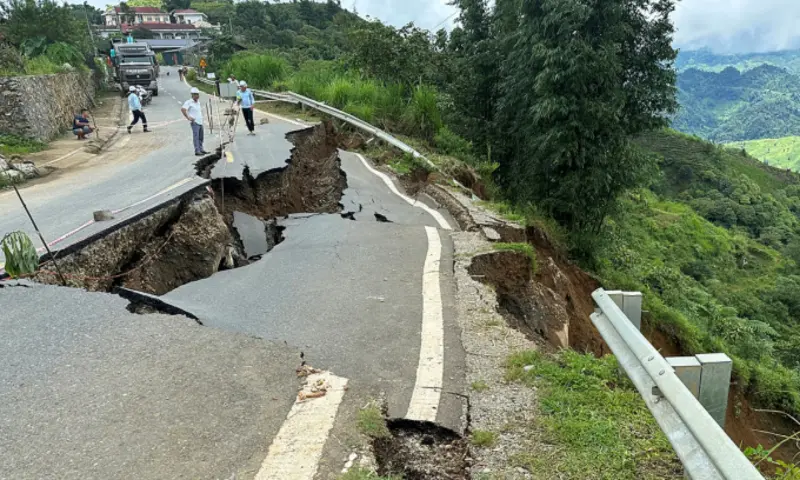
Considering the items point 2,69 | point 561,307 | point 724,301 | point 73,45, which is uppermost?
point 73,45

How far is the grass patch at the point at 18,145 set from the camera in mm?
14383

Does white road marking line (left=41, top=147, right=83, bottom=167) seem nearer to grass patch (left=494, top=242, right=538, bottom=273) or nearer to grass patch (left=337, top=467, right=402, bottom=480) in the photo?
grass patch (left=494, top=242, right=538, bottom=273)

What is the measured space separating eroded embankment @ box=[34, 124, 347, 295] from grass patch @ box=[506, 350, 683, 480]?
13.8 ft

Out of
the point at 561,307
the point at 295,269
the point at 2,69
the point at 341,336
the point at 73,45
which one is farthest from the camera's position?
the point at 73,45

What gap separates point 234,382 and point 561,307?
4.87 metres

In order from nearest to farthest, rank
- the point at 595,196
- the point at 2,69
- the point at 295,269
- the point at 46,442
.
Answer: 1. the point at 46,442
2. the point at 295,269
3. the point at 595,196
4. the point at 2,69

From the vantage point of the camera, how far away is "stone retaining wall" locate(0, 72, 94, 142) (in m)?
15.3

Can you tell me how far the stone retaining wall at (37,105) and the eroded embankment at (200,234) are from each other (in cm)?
793

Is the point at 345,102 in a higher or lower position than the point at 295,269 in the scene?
higher

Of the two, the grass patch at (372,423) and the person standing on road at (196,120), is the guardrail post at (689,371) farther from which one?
the person standing on road at (196,120)

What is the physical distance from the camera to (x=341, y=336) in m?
4.37

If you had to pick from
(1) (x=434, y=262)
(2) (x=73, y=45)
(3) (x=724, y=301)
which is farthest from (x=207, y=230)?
(3) (x=724, y=301)

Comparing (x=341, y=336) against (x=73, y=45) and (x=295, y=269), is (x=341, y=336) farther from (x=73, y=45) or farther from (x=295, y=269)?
(x=73, y=45)

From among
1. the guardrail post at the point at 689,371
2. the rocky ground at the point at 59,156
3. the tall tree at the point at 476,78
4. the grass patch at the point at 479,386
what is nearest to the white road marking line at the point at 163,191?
the rocky ground at the point at 59,156
